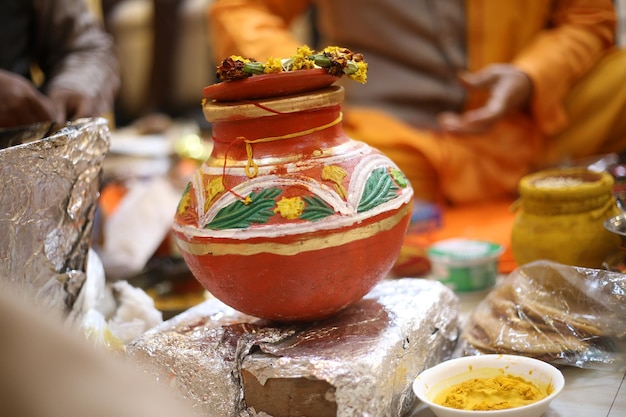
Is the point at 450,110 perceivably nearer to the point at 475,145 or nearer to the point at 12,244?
the point at 475,145

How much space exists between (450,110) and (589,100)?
49 cm

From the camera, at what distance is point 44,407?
50 centimetres

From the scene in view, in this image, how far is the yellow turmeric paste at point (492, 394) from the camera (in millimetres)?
1064

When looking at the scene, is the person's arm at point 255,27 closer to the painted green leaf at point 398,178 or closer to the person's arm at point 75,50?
the person's arm at point 75,50

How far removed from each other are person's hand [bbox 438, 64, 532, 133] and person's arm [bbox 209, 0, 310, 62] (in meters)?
0.61

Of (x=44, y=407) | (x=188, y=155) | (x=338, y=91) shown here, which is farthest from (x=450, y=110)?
(x=44, y=407)

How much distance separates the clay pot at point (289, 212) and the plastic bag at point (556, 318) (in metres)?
0.28

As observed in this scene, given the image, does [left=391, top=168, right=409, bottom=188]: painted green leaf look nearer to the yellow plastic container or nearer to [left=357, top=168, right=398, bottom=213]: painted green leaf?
[left=357, top=168, right=398, bottom=213]: painted green leaf

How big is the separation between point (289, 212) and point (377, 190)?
0.15 m

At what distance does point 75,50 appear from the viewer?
7.70 feet

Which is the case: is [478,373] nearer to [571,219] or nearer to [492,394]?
[492,394]

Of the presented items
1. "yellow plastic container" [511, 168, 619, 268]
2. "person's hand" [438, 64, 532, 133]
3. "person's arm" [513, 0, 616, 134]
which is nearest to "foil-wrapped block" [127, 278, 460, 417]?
"yellow plastic container" [511, 168, 619, 268]

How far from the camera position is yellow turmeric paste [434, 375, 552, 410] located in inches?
41.9

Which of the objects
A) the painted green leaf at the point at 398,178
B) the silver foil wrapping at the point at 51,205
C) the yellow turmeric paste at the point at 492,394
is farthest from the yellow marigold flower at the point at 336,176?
the silver foil wrapping at the point at 51,205
